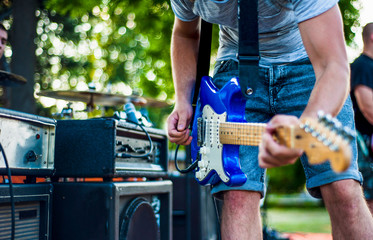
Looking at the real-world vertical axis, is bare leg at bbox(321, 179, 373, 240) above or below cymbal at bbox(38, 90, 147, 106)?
below

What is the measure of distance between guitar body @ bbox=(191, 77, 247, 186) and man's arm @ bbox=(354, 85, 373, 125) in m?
1.98

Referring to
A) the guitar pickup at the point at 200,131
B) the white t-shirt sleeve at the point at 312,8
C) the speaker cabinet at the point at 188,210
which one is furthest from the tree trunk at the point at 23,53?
the white t-shirt sleeve at the point at 312,8

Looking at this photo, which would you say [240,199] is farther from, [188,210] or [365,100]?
[188,210]

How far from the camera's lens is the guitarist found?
1503 mm

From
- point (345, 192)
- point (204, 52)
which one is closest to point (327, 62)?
point (345, 192)

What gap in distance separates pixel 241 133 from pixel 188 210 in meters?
2.70

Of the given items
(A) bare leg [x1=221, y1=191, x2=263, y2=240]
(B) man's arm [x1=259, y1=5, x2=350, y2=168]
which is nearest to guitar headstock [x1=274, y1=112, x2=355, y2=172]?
(B) man's arm [x1=259, y1=5, x2=350, y2=168]

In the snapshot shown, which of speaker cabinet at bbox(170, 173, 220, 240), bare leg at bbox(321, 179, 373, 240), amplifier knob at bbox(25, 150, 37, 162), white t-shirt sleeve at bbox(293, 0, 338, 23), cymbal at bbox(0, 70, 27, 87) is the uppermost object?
white t-shirt sleeve at bbox(293, 0, 338, 23)

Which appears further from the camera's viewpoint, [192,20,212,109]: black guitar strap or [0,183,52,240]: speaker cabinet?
[192,20,212,109]: black guitar strap

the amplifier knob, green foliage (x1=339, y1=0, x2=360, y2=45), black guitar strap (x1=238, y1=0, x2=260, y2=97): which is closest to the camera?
black guitar strap (x1=238, y1=0, x2=260, y2=97)

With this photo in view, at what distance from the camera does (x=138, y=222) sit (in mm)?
2658

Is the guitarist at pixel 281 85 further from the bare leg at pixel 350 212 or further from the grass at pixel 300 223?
the grass at pixel 300 223

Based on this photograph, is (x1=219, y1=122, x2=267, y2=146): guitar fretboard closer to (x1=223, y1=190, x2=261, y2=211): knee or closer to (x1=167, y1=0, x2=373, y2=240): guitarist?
(x1=167, y1=0, x2=373, y2=240): guitarist

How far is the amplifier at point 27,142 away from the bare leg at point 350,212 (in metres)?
1.39
